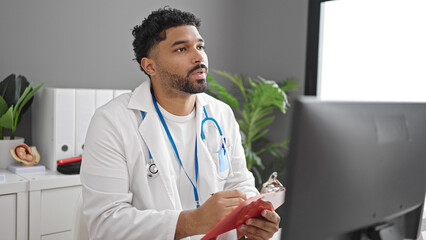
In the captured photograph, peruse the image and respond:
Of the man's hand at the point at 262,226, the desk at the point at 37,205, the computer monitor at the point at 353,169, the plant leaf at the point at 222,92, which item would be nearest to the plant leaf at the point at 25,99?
the desk at the point at 37,205

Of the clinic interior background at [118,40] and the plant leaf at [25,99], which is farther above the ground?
the clinic interior background at [118,40]

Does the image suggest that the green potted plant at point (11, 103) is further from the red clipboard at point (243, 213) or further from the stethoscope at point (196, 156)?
the red clipboard at point (243, 213)

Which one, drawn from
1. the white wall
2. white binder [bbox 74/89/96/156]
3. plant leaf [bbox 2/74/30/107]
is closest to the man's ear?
white binder [bbox 74/89/96/156]

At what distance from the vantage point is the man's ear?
1739mm

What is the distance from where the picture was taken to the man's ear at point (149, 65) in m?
1.74

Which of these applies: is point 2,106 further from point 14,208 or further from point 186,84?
point 186,84

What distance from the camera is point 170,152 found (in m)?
1.58

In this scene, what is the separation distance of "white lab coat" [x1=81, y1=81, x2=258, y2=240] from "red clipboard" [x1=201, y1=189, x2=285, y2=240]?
0.26 m

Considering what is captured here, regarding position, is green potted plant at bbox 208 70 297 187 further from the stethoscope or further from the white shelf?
the white shelf

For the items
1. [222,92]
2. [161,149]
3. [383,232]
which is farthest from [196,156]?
[222,92]

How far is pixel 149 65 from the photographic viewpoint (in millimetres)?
1752

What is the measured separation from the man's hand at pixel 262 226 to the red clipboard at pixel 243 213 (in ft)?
0.08

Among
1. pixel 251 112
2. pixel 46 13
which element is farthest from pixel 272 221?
pixel 46 13

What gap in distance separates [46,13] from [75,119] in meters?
0.79
